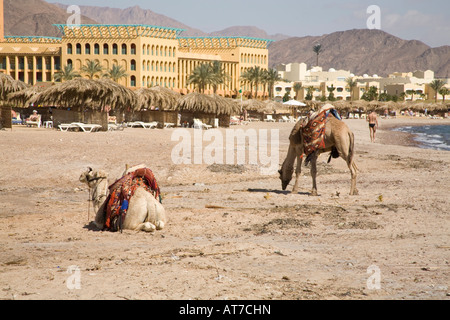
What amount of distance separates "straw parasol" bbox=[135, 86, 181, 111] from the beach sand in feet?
71.7

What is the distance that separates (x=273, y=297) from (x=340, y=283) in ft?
3.19

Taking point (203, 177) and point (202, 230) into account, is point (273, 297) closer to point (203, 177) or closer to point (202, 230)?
point (202, 230)

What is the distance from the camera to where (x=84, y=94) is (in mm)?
31594

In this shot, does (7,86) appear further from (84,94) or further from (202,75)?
(202,75)

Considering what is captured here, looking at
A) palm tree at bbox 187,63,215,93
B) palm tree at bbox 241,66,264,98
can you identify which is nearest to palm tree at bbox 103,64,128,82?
palm tree at bbox 187,63,215,93

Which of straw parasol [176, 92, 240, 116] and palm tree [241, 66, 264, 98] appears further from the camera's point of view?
palm tree [241, 66, 264, 98]

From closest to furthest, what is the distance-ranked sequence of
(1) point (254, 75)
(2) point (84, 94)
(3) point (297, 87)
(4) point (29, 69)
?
(2) point (84, 94) → (4) point (29, 69) → (1) point (254, 75) → (3) point (297, 87)

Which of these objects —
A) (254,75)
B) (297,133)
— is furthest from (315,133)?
(254,75)

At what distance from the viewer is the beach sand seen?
22.3 feet

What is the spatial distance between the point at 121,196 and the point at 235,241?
6.29 feet

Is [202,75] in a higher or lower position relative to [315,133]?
higher

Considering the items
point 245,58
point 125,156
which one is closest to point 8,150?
point 125,156

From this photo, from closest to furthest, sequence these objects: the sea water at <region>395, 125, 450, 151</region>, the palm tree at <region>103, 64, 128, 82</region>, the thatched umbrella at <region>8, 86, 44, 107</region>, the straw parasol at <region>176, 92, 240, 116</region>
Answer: the thatched umbrella at <region>8, 86, 44, 107</region> < the sea water at <region>395, 125, 450, 151</region> < the straw parasol at <region>176, 92, 240, 116</region> < the palm tree at <region>103, 64, 128, 82</region>

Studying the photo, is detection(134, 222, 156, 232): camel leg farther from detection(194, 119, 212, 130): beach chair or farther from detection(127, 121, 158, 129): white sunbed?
detection(194, 119, 212, 130): beach chair
